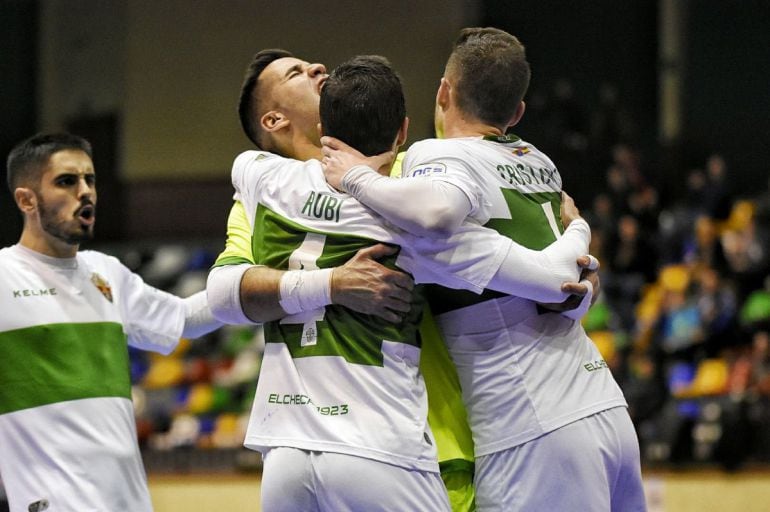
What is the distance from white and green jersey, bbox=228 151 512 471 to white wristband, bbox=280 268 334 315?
70mm

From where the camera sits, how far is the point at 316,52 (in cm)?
1667

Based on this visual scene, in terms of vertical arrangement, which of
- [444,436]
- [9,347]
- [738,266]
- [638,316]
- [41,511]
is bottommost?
[638,316]

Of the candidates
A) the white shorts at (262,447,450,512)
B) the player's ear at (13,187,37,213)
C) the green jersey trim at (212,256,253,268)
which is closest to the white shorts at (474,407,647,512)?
the white shorts at (262,447,450,512)

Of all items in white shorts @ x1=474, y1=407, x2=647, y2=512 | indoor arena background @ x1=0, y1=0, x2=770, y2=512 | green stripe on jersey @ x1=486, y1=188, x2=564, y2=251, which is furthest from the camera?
indoor arena background @ x1=0, y1=0, x2=770, y2=512

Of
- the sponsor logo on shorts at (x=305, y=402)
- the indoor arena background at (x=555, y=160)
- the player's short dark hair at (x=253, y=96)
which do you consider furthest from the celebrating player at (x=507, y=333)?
the indoor arena background at (x=555, y=160)

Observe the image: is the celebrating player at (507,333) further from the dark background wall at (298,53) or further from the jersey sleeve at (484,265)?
the dark background wall at (298,53)

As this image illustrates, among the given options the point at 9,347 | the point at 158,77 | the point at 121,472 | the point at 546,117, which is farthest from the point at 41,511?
the point at 158,77

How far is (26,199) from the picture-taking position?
507 cm

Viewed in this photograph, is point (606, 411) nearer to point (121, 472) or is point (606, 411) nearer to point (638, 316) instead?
point (121, 472)

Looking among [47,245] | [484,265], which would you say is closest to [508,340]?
[484,265]

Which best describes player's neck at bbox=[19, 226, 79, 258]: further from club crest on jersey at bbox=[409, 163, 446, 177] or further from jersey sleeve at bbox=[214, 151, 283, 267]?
club crest on jersey at bbox=[409, 163, 446, 177]

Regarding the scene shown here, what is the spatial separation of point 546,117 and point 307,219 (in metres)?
12.1

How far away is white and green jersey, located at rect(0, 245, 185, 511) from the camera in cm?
462

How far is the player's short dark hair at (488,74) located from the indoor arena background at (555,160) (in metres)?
5.74
